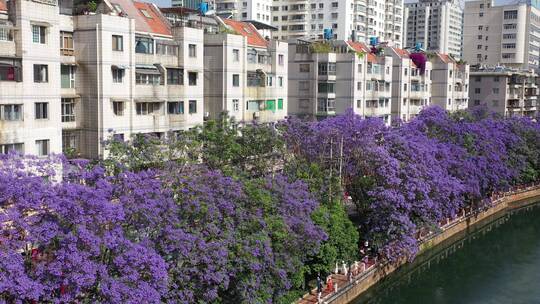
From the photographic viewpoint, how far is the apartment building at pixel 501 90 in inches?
3403

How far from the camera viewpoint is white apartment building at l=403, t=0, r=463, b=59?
527ft

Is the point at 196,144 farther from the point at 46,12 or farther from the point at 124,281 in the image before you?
the point at 124,281

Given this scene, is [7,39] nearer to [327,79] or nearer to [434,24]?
[327,79]

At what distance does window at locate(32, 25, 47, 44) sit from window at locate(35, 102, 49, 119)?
300cm

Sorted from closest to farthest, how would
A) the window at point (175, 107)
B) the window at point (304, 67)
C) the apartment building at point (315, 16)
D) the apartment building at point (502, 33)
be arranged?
the window at point (175, 107) → the window at point (304, 67) → the apartment building at point (315, 16) → the apartment building at point (502, 33)

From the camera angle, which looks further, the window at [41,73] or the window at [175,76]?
the window at [175,76]

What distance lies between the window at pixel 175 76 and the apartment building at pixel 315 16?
53.1 meters

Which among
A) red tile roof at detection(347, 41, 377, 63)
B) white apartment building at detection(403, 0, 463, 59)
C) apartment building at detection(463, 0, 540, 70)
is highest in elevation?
white apartment building at detection(403, 0, 463, 59)

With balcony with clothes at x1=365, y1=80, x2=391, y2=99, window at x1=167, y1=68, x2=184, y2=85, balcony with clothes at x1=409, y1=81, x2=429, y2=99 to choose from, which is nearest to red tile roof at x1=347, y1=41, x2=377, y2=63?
balcony with clothes at x1=365, y1=80, x2=391, y2=99

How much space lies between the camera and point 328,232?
3053 centimetres

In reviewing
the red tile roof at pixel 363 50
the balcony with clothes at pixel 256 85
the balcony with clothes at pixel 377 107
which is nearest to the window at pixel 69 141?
the balcony with clothes at pixel 256 85

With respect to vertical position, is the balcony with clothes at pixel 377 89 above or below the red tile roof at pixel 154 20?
below

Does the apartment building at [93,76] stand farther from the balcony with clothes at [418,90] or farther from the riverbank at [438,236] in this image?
the balcony with clothes at [418,90]

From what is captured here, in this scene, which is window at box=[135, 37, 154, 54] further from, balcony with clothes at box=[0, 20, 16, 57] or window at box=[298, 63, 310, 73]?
window at box=[298, 63, 310, 73]
